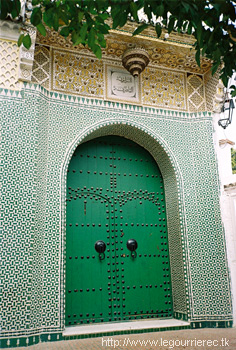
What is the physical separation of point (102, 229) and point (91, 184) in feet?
1.96

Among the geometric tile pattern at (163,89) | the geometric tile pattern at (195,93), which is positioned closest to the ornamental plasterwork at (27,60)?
the geometric tile pattern at (163,89)

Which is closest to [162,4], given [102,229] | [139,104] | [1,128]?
[1,128]

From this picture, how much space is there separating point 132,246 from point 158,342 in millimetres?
1271

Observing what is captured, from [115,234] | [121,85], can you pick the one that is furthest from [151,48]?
[115,234]

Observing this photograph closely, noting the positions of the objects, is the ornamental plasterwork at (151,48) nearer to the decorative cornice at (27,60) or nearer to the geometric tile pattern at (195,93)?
the geometric tile pattern at (195,93)

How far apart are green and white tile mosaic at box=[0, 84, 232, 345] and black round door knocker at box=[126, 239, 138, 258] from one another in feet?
1.67

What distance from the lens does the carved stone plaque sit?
15.3ft

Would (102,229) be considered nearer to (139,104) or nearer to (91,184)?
(91,184)

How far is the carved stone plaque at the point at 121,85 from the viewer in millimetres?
4676

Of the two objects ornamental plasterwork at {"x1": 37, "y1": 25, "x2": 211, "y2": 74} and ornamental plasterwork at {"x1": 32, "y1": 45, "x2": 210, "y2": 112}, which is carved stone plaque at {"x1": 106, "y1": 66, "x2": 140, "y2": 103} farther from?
ornamental plasterwork at {"x1": 37, "y1": 25, "x2": 211, "y2": 74}

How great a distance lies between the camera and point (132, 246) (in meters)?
4.52

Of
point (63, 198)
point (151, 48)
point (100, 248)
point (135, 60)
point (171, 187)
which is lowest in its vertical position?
point (100, 248)

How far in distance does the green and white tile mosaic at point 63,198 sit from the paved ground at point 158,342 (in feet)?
0.91

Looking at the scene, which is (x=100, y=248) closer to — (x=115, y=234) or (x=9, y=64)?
(x=115, y=234)
